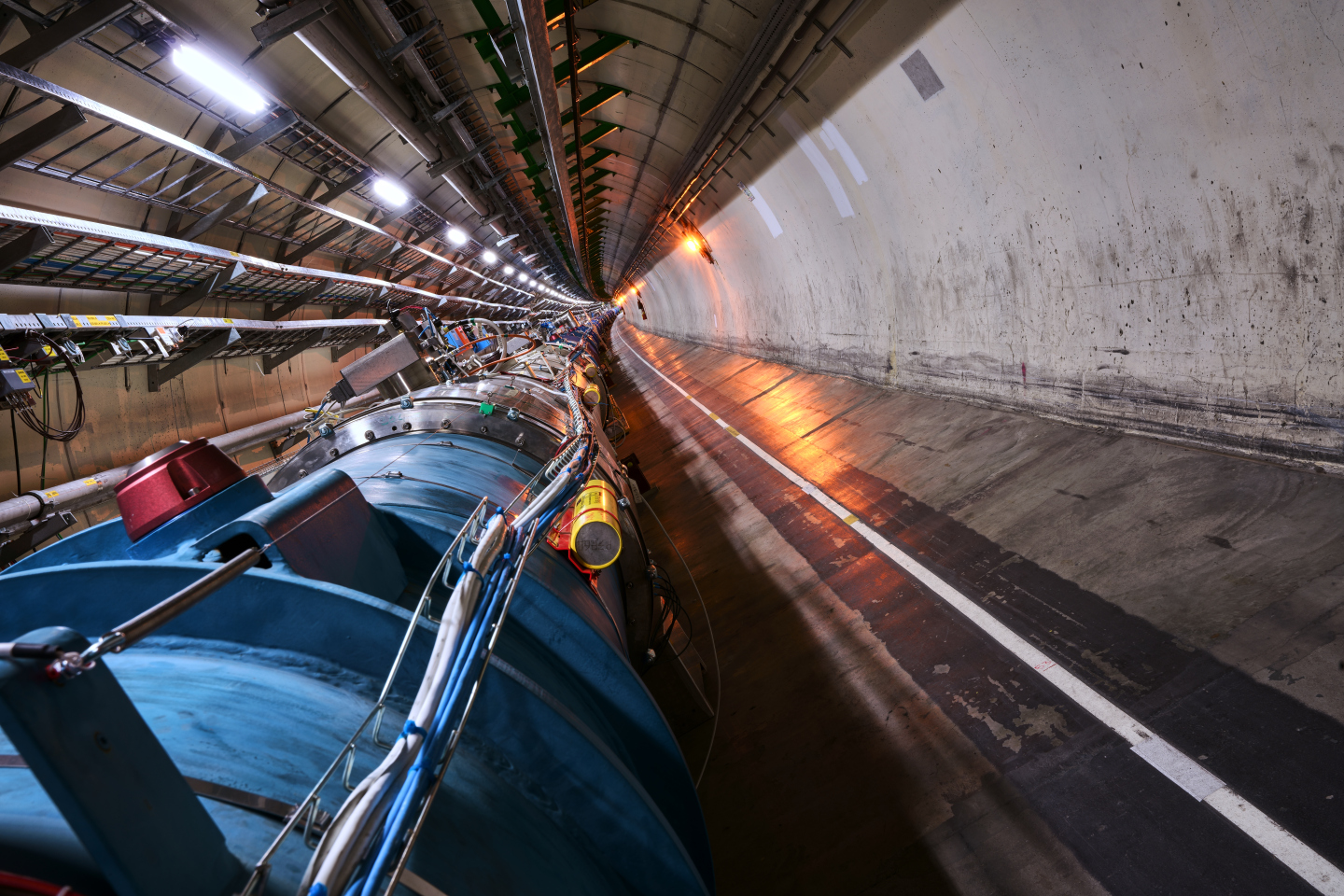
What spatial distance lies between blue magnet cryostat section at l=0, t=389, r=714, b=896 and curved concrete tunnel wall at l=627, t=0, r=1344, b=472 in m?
5.03

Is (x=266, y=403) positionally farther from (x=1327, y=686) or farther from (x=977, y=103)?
(x=1327, y=686)

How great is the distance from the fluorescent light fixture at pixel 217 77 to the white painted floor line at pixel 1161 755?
7748 millimetres

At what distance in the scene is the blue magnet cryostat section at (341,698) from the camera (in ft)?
5.60

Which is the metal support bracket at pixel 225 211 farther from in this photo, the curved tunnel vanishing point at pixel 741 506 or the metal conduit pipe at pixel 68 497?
the metal conduit pipe at pixel 68 497

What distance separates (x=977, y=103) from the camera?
6918 mm

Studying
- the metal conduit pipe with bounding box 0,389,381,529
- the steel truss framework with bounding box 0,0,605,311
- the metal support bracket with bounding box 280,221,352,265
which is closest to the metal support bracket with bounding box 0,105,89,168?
the steel truss framework with bounding box 0,0,605,311

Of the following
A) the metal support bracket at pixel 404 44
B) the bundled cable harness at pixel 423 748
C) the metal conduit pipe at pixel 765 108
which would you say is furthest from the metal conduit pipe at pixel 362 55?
the bundled cable harness at pixel 423 748

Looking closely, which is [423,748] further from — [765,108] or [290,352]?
[290,352]

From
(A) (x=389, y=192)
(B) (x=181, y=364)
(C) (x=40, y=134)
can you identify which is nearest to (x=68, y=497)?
(B) (x=181, y=364)

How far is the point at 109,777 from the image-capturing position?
3.83 ft

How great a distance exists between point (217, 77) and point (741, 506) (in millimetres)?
7071

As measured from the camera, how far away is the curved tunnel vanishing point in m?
1.93

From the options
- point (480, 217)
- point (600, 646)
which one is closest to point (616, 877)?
point (600, 646)

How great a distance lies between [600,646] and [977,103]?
6604mm
